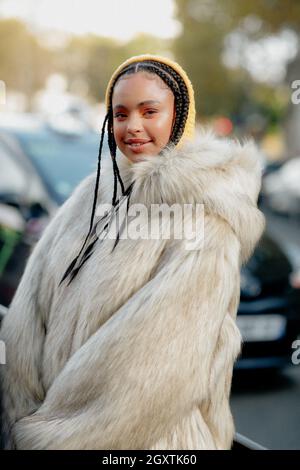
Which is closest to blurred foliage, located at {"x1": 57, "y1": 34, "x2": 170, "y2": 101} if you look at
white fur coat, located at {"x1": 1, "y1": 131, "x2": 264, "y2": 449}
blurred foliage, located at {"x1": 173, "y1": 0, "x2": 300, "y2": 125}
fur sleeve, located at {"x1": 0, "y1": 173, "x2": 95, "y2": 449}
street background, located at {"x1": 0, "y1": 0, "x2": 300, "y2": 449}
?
street background, located at {"x1": 0, "y1": 0, "x2": 300, "y2": 449}

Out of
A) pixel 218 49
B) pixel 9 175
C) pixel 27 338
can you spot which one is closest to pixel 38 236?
pixel 9 175

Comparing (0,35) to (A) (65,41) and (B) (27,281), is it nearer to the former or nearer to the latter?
(A) (65,41)

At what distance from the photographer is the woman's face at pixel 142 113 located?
5.90 ft

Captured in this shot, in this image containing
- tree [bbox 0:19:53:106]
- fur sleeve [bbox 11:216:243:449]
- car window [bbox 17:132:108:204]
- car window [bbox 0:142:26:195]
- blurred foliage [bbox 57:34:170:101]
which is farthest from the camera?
blurred foliage [bbox 57:34:170:101]

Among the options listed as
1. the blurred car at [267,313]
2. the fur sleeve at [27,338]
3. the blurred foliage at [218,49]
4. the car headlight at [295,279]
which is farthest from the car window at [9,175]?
the blurred foliage at [218,49]

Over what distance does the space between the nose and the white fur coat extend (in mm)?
98

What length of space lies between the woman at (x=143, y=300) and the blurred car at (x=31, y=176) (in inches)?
101

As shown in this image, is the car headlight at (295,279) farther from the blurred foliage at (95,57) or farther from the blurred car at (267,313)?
the blurred foliage at (95,57)

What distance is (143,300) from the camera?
1.64 metres

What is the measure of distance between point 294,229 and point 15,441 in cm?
1415

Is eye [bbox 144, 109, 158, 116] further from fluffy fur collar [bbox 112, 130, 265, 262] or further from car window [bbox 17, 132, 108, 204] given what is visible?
car window [bbox 17, 132, 108, 204]

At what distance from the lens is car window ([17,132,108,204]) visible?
193 inches

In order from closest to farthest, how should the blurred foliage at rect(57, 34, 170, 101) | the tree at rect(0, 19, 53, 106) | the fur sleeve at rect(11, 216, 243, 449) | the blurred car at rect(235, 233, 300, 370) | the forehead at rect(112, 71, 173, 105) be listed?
the fur sleeve at rect(11, 216, 243, 449), the forehead at rect(112, 71, 173, 105), the blurred car at rect(235, 233, 300, 370), the tree at rect(0, 19, 53, 106), the blurred foliage at rect(57, 34, 170, 101)

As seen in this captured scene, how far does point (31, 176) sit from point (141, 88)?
334 cm
